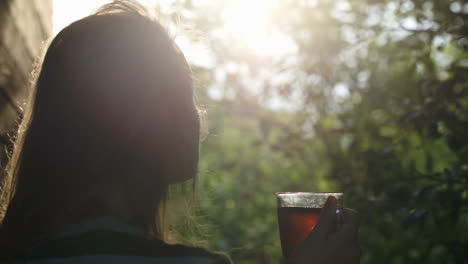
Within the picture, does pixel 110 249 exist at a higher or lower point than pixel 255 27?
lower

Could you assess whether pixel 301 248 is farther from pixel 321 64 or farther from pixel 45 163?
pixel 321 64

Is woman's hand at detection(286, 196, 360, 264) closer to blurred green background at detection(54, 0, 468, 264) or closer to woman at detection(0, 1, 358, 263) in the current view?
woman at detection(0, 1, 358, 263)

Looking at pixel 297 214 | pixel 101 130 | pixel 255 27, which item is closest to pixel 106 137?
pixel 101 130

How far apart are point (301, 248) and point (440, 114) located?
5.36ft

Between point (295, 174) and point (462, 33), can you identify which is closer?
point (462, 33)

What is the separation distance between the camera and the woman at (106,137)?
1280 millimetres

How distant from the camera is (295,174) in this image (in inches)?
372

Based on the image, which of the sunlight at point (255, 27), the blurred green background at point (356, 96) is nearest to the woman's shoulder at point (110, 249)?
the blurred green background at point (356, 96)

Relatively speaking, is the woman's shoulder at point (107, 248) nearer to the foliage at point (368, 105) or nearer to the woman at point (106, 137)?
the woman at point (106, 137)

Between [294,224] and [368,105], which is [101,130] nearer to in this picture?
[294,224]

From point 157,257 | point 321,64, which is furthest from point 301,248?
point 321,64

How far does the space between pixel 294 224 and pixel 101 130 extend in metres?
0.66

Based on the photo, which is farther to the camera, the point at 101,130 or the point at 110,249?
the point at 101,130

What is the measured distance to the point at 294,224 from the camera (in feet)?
5.16
